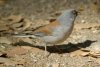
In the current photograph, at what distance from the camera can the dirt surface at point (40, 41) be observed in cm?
691

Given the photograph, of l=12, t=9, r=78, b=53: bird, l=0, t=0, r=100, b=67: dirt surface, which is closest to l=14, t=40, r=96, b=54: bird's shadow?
l=0, t=0, r=100, b=67: dirt surface

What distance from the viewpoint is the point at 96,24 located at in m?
8.54

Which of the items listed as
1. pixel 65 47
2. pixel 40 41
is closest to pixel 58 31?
pixel 65 47

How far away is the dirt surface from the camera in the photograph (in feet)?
22.7

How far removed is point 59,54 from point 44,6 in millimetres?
2669

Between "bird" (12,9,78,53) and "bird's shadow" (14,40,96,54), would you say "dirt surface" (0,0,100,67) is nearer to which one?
"bird's shadow" (14,40,96,54)

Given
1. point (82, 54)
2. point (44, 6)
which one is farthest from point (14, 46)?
point (44, 6)

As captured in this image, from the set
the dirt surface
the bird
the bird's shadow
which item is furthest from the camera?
the bird's shadow

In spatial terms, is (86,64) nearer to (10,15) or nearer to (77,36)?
(77,36)

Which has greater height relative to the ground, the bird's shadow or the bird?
the bird

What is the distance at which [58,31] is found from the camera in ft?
23.3

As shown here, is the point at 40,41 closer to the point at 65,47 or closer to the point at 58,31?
the point at 65,47

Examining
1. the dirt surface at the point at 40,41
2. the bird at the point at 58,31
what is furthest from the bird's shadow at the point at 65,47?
the bird at the point at 58,31

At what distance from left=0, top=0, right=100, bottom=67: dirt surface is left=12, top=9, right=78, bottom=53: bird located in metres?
0.29
